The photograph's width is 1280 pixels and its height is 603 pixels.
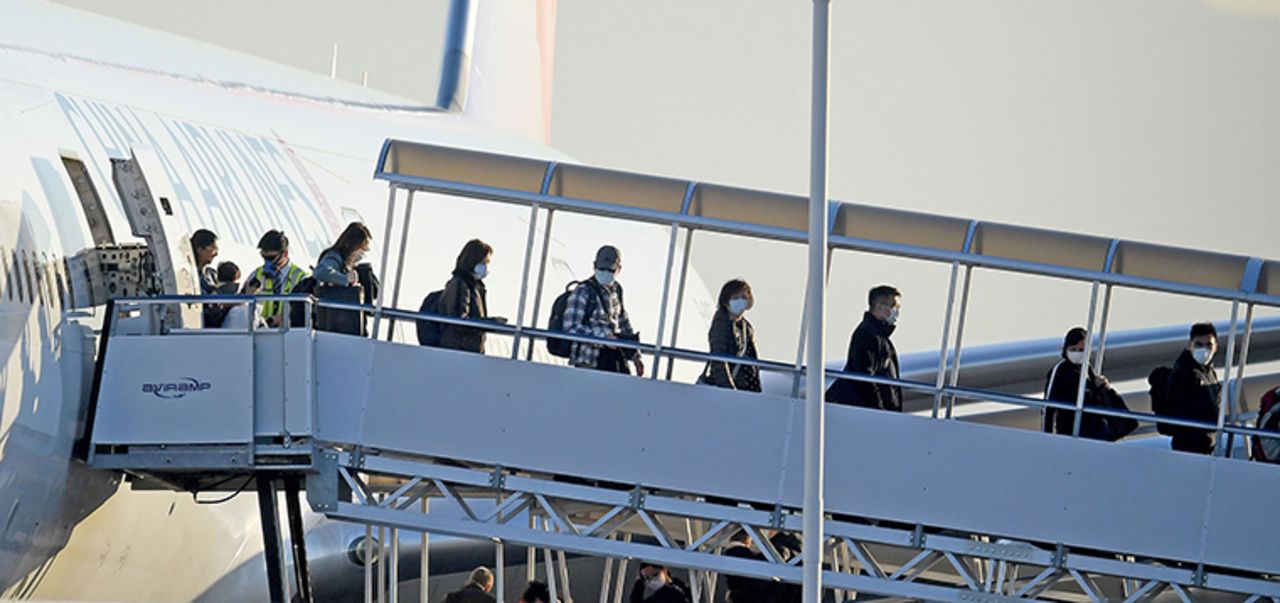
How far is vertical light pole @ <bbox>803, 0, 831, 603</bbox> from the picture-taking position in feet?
39.3

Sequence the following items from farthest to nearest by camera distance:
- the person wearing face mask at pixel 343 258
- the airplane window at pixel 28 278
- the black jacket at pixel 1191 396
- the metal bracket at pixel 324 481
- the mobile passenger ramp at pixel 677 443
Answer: the black jacket at pixel 1191 396 → the person wearing face mask at pixel 343 258 → the metal bracket at pixel 324 481 → the mobile passenger ramp at pixel 677 443 → the airplane window at pixel 28 278

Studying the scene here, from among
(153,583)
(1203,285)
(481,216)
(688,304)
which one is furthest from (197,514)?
(688,304)

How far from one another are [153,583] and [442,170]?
10.4 feet

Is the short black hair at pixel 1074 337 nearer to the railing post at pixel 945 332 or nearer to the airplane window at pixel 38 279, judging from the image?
the railing post at pixel 945 332

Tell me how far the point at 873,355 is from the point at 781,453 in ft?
3.42

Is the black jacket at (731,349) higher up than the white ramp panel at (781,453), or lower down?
higher up

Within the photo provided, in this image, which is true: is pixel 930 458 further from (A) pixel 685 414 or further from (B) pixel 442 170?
(B) pixel 442 170

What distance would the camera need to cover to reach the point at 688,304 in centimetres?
3022

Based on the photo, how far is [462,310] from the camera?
13711mm

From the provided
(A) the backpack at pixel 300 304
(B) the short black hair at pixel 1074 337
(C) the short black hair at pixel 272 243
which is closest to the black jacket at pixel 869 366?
(B) the short black hair at pixel 1074 337

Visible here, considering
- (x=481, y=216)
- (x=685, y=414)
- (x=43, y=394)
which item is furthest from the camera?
(x=481, y=216)

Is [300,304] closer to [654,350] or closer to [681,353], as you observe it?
[654,350]

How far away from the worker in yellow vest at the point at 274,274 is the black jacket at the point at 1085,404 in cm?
468

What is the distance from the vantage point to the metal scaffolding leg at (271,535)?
540 inches
